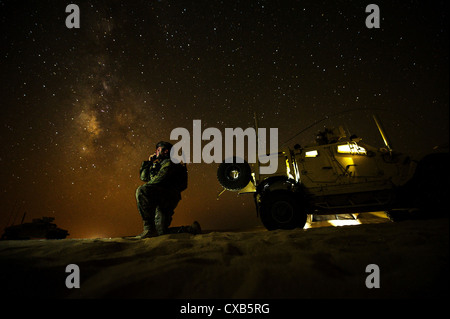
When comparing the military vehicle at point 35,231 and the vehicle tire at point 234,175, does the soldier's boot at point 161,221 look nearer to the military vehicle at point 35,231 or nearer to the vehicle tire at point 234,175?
the vehicle tire at point 234,175

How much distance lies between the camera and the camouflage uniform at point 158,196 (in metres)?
4.09

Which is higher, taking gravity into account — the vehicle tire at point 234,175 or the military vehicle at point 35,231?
the vehicle tire at point 234,175

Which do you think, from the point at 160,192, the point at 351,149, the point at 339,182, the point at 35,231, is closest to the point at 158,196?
the point at 160,192

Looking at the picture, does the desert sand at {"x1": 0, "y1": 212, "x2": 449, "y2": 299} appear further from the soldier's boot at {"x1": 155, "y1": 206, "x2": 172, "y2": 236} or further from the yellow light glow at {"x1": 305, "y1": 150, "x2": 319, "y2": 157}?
the yellow light glow at {"x1": 305, "y1": 150, "x2": 319, "y2": 157}

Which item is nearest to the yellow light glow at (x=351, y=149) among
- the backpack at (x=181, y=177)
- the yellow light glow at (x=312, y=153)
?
the yellow light glow at (x=312, y=153)

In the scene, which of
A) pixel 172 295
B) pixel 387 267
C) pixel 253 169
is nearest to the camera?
pixel 172 295

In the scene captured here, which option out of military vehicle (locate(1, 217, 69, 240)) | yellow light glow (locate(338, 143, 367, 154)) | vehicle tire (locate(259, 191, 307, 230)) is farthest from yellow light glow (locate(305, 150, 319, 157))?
military vehicle (locate(1, 217, 69, 240))

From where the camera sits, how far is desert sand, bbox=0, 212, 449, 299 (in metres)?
1.25

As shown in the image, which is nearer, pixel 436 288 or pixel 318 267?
pixel 436 288

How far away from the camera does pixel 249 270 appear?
155 centimetres

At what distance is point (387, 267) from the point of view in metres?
1.48
